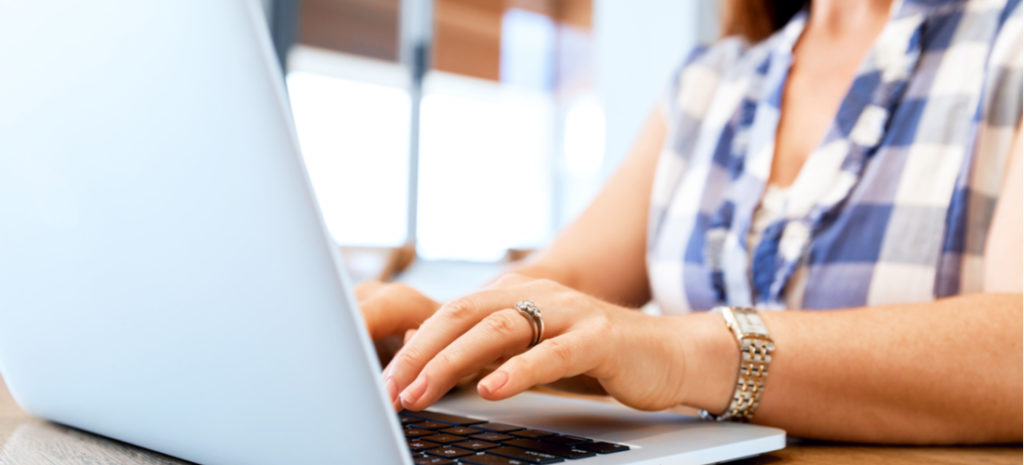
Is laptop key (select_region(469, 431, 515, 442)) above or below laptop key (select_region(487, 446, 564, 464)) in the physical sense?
below

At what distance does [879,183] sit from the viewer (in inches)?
34.8

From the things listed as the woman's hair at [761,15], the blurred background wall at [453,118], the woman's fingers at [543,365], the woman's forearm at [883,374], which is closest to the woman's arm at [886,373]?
the woman's forearm at [883,374]

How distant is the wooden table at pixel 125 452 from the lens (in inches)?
17.3

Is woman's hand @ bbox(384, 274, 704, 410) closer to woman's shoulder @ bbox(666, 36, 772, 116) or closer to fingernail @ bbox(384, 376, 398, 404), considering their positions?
fingernail @ bbox(384, 376, 398, 404)

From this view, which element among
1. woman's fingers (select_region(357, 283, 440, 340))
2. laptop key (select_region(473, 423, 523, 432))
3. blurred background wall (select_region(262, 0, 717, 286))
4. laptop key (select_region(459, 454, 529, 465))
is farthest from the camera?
blurred background wall (select_region(262, 0, 717, 286))

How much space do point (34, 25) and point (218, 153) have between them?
136 millimetres

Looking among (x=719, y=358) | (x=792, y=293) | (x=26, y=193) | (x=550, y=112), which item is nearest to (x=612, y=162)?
(x=792, y=293)

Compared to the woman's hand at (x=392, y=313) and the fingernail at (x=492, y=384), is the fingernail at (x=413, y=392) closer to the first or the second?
the fingernail at (x=492, y=384)

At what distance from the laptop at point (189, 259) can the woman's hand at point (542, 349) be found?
1.4 inches

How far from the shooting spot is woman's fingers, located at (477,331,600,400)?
1.43ft

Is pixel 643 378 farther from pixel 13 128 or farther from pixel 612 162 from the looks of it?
pixel 612 162

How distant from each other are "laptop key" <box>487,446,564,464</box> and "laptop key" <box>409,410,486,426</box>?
0.09 m

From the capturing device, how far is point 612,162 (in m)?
2.78

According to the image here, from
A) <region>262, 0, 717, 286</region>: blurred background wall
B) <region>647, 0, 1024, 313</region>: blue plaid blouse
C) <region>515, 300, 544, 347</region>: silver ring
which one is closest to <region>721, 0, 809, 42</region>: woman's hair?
<region>647, 0, 1024, 313</region>: blue plaid blouse
